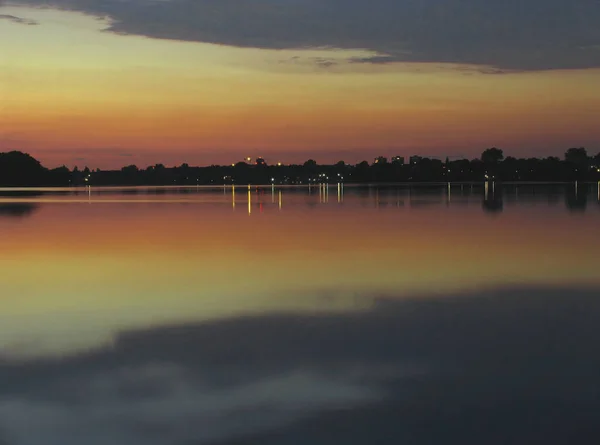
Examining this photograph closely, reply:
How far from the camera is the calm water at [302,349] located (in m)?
8.13

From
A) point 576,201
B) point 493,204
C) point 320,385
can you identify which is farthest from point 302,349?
point 576,201

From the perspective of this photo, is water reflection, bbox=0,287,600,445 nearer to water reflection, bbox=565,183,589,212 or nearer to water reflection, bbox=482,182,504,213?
water reflection, bbox=482,182,504,213

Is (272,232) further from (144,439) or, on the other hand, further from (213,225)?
(144,439)

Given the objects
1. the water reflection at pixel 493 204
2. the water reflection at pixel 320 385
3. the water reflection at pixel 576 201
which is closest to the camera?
the water reflection at pixel 320 385

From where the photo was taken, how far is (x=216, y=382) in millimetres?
9680

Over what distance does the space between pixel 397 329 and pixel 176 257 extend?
13415 mm

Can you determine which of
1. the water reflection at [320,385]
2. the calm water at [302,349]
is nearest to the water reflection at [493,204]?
the calm water at [302,349]

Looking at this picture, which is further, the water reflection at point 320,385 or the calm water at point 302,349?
the calm water at point 302,349

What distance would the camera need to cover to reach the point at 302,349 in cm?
1144

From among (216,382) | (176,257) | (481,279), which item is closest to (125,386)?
(216,382)

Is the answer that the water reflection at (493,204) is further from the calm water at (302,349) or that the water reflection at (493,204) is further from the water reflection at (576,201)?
the calm water at (302,349)

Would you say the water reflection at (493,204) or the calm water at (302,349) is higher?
the water reflection at (493,204)

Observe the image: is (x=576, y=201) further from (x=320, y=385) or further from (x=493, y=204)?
(x=320, y=385)

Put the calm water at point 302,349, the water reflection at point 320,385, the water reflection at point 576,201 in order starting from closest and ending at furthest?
the water reflection at point 320,385 < the calm water at point 302,349 < the water reflection at point 576,201
